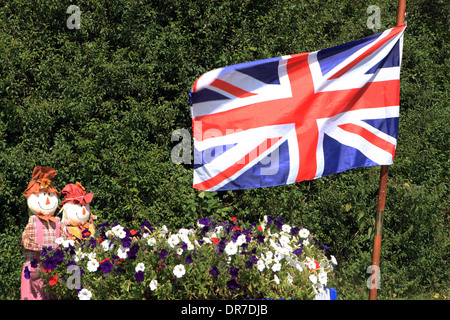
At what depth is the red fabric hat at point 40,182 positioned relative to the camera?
4449 millimetres

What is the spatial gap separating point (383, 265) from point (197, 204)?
203 centimetres

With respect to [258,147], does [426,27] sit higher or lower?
higher

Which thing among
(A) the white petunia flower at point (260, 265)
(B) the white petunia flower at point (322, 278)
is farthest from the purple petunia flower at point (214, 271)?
(B) the white petunia flower at point (322, 278)

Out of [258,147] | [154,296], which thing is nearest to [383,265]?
[258,147]

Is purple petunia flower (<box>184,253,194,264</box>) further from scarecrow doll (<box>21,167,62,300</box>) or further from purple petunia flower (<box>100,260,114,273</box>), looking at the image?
scarecrow doll (<box>21,167,62,300</box>)

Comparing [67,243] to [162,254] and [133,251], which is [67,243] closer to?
[133,251]

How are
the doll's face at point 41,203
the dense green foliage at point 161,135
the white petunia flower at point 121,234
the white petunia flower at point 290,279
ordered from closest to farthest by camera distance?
the white petunia flower at point 290,279, the white petunia flower at point 121,234, the doll's face at point 41,203, the dense green foliage at point 161,135

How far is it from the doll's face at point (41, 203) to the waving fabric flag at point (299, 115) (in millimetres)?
1323

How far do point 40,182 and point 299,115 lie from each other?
220 cm

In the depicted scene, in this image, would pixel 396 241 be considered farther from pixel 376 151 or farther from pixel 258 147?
pixel 258 147

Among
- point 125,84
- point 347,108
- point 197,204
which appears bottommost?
point 197,204

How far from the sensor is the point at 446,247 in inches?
225

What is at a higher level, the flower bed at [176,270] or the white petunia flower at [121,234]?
the white petunia flower at [121,234]

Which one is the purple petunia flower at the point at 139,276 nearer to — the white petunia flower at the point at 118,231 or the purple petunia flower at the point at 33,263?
the white petunia flower at the point at 118,231
